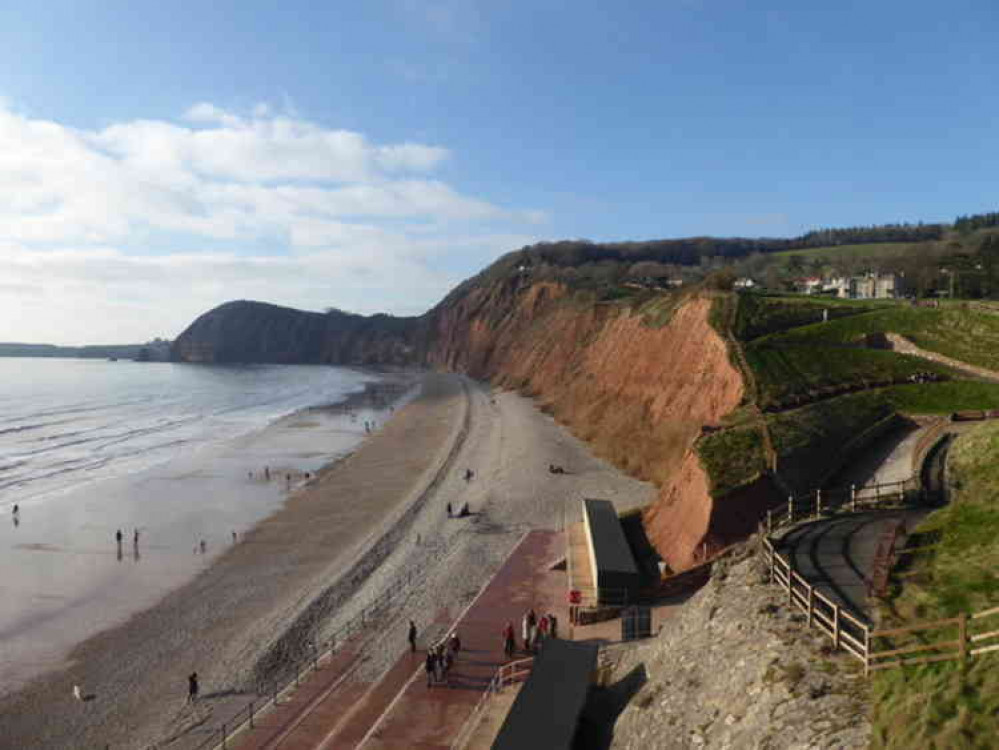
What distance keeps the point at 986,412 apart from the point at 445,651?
73.2 feet

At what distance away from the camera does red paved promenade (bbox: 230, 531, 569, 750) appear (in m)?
Answer: 15.1

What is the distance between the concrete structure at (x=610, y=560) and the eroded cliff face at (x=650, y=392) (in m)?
2.19

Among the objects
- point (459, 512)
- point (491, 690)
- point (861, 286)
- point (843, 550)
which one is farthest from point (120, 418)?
point (861, 286)

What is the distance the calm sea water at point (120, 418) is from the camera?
5100 centimetres

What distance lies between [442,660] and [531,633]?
2982 mm

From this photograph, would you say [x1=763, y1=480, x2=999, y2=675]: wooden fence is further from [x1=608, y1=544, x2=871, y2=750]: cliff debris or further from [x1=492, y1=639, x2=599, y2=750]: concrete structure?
[x1=492, y1=639, x2=599, y2=750]: concrete structure

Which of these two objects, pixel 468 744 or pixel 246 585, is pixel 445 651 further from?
pixel 246 585

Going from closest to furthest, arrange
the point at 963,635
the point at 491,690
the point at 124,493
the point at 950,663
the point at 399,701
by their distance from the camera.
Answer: the point at 963,635 → the point at 950,663 → the point at 491,690 → the point at 399,701 → the point at 124,493

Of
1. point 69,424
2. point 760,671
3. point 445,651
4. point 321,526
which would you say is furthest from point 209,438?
point 760,671

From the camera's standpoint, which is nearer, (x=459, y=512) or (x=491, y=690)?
(x=491, y=690)

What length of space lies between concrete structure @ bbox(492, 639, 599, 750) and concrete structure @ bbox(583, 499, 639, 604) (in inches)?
218

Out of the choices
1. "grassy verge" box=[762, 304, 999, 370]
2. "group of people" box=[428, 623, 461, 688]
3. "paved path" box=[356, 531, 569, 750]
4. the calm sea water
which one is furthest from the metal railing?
the calm sea water

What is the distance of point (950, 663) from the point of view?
828cm

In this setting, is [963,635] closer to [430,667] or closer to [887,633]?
[887,633]
